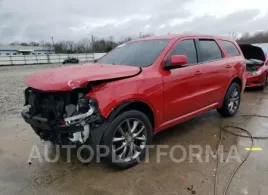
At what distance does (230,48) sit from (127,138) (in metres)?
3.40

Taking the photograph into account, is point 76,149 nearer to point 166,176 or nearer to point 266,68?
point 166,176

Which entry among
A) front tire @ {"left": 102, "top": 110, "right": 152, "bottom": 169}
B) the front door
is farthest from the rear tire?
front tire @ {"left": 102, "top": 110, "right": 152, "bottom": 169}

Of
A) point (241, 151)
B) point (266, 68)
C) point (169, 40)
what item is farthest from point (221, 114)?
point (266, 68)

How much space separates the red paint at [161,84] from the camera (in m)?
2.82

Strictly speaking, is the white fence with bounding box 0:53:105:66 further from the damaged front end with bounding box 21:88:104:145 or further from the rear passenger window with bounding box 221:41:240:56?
the damaged front end with bounding box 21:88:104:145

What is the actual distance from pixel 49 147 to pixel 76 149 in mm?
510

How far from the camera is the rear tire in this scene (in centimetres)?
502

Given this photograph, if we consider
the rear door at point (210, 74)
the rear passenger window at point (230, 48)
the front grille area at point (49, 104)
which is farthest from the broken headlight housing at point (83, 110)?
the rear passenger window at point (230, 48)

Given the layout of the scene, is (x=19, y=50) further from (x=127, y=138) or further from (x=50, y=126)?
(x=127, y=138)

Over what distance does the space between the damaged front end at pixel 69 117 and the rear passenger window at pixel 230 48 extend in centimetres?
349

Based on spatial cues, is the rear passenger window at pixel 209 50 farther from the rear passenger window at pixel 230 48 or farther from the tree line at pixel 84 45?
the tree line at pixel 84 45

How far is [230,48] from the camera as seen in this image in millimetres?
5168

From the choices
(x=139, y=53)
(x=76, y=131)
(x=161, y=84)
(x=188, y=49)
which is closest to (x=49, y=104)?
(x=76, y=131)

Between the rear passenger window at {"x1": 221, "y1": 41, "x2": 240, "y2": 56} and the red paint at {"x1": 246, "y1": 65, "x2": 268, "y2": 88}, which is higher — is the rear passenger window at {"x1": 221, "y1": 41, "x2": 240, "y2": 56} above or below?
above
